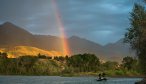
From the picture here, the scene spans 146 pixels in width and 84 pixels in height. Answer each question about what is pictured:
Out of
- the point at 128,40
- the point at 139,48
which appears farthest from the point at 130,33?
the point at 139,48

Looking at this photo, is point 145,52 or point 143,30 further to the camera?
point 145,52

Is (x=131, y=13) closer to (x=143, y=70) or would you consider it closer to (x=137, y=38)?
(x=137, y=38)

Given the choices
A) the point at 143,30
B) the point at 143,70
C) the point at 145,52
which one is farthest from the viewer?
the point at 143,70

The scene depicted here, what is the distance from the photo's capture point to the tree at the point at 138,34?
7800cm

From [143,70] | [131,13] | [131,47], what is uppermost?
[131,13]

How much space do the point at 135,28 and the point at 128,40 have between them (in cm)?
357

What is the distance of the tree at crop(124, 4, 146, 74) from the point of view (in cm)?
7800

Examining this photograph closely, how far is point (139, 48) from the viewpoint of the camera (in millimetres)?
78875

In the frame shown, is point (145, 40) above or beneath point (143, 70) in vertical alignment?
above

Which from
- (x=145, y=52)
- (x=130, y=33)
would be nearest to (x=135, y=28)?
(x=130, y=33)

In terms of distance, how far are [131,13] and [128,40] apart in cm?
677

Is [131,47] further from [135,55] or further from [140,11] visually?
[140,11]

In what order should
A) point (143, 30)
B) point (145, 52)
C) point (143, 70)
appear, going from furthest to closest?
point (143, 70) < point (145, 52) < point (143, 30)

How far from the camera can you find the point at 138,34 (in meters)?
81.4
